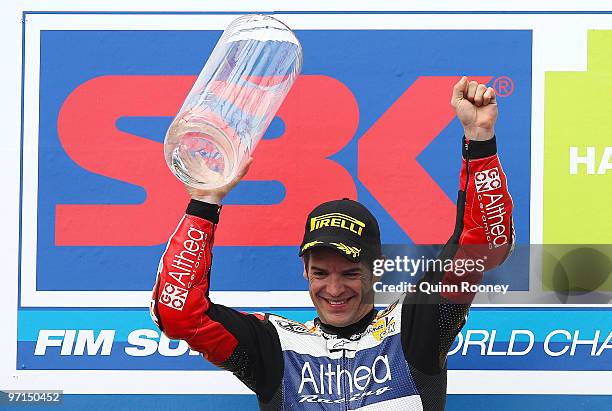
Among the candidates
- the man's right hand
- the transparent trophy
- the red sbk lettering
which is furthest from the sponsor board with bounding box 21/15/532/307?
the man's right hand

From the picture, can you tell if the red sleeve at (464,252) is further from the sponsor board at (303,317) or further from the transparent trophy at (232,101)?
the transparent trophy at (232,101)

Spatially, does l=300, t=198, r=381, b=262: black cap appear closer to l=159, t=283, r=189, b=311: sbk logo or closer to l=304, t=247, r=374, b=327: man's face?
l=304, t=247, r=374, b=327: man's face

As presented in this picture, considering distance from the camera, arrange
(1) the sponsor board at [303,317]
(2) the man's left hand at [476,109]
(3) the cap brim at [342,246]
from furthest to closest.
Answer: (1) the sponsor board at [303,317] → (3) the cap brim at [342,246] → (2) the man's left hand at [476,109]

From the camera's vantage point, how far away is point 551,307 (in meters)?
2.17

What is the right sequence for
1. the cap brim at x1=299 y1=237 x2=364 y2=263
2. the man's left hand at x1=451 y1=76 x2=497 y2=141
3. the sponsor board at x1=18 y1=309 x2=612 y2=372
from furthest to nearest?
1. the sponsor board at x1=18 y1=309 x2=612 y2=372
2. the cap brim at x1=299 y1=237 x2=364 y2=263
3. the man's left hand at x1=451 y1=76 x2=497 y2=141

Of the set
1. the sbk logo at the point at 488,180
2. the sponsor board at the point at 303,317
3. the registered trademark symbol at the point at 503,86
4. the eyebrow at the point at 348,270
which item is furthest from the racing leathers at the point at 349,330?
the registered trademark symbol at the point at 503,86

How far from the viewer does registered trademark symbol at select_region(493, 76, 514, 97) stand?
7.14ft

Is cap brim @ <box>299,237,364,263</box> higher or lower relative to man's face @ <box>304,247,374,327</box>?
higher

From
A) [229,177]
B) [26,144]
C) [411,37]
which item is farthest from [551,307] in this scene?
[26,144]

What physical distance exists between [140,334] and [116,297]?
0.11 meters

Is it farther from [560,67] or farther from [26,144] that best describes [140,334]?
[560,67]

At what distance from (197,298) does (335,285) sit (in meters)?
0.30

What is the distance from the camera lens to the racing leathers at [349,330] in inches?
68.7

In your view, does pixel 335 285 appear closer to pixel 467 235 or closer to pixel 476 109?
pixel 467 235
